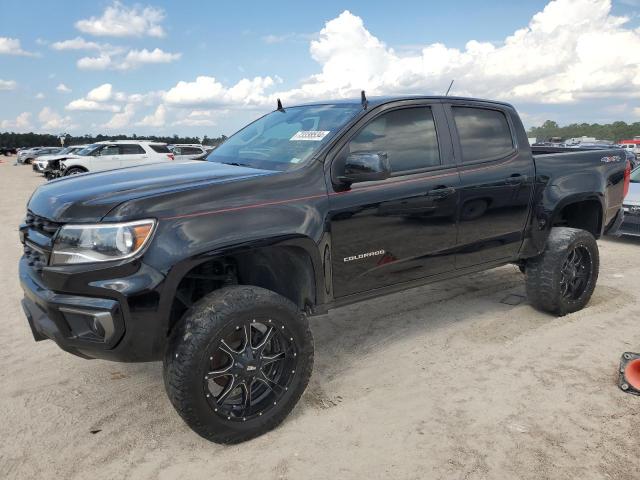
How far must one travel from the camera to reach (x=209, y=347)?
2639 mm

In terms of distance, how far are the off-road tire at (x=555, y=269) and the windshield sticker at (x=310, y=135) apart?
2.46 m

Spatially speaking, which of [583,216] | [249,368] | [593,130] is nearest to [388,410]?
[249,368]

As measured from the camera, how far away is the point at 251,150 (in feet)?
12.4

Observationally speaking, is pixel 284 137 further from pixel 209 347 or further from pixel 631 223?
pixel 631 223

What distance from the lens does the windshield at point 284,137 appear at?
333 cm

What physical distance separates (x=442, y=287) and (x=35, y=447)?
13.7 ft

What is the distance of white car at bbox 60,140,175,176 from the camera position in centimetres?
1992

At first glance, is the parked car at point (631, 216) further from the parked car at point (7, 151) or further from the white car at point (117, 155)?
the parked car at point (7, 151)

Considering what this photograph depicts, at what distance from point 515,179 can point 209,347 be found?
113 inches

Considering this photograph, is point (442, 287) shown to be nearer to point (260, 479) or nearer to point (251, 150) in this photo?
point (251, 150)


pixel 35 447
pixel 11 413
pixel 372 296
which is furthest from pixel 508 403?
pixel 11 413

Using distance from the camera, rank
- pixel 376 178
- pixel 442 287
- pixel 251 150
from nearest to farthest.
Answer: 1. pixel 376 178
2. pixel 251 150
3. pixel 442 287

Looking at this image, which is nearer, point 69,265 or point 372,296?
point 69,265

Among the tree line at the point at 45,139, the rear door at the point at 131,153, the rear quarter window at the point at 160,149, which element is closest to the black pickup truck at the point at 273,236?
the rear quarter window at the point at 160,149
